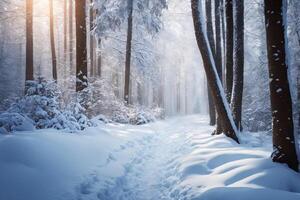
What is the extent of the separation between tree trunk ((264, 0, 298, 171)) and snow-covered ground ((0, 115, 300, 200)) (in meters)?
0.38

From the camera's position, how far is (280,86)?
17.5ft

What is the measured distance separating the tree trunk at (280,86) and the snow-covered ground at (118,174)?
38cm

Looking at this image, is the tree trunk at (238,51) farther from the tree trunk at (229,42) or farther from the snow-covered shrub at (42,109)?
the snow-covered shrub at (42,109)

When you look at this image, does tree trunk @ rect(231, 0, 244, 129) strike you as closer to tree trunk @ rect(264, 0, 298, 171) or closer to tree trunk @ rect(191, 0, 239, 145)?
tree trunk @ rect(191, 0, 239, 145)

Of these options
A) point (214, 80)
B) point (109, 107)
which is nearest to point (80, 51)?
point (214, 80)

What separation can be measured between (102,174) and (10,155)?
183cm

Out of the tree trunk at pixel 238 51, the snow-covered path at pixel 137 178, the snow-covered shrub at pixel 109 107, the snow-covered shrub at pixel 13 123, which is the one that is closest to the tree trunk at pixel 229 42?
the tree trunk at pixel 238 51

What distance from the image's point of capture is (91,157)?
6.68 m

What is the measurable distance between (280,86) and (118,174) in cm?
381

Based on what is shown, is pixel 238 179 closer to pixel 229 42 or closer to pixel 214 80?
pixel 214 80

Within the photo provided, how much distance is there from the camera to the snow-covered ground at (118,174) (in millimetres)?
4359

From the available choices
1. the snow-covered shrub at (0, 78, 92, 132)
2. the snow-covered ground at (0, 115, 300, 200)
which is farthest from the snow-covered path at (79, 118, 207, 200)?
the snow-covered shrub at (0, 78, 92, 132)

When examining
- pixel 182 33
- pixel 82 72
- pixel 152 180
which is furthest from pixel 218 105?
pixel 182 33

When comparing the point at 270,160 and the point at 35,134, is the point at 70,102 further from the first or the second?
the point at 270,160
